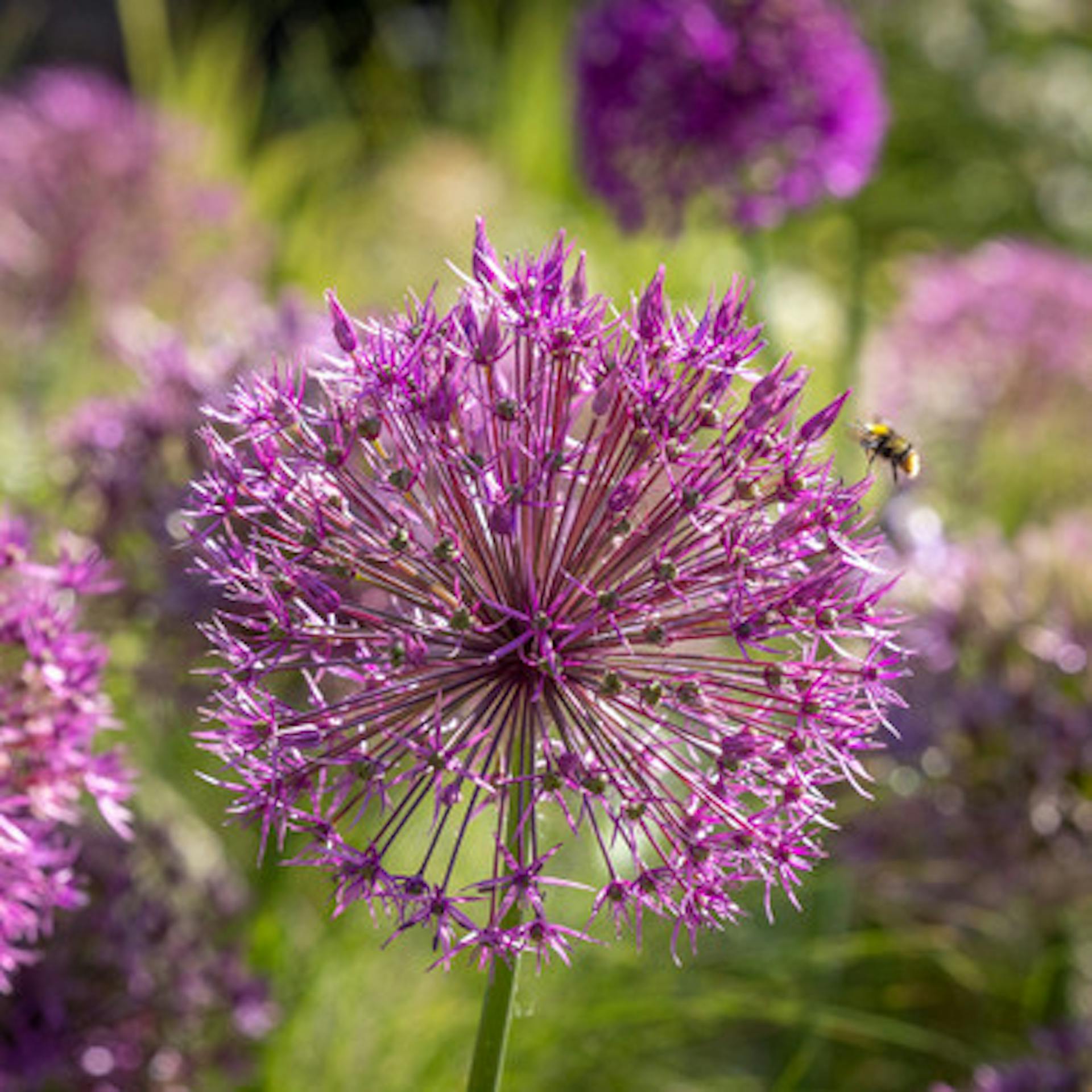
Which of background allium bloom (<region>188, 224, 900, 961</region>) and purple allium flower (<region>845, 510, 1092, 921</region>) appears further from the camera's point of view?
purple allium flower (<region>845, 510, 1092, 921</region>)

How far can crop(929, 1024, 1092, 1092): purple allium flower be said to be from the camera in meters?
2.29

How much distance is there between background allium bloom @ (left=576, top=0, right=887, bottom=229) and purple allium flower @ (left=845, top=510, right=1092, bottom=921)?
975mm

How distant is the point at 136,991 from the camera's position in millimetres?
2350

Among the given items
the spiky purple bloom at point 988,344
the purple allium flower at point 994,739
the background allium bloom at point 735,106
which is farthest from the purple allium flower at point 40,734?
the spiky purple bloom at point 988,344

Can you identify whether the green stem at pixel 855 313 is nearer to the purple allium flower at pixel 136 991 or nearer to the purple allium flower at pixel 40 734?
the purple allium flower at pixel 136 991

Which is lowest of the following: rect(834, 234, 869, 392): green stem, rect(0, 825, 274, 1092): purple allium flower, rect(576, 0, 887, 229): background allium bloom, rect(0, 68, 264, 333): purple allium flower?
rect(0, 825, 274, 1092): purple allium flower

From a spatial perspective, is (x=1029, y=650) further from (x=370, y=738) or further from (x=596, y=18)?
(x=596, y=18)

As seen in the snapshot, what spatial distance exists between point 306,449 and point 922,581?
64.9 inches

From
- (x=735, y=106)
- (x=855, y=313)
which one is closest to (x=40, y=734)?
(x=855, y=313)

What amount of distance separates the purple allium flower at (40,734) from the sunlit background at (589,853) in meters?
0.50

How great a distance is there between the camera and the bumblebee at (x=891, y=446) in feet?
7.19

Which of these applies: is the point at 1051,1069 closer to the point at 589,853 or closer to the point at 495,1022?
the point at 495,1022

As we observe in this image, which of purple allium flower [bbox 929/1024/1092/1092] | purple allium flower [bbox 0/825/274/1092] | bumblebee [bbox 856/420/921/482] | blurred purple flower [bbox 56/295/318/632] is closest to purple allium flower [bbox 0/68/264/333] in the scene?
blurred purple flower [bbox 56/295/318/632]

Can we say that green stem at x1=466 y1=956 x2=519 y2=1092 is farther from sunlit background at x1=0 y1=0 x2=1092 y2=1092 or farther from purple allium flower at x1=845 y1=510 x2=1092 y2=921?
purple allium flower at x1=845 y1=510 x2=1092 y2=921
